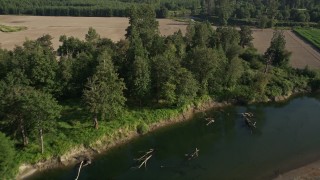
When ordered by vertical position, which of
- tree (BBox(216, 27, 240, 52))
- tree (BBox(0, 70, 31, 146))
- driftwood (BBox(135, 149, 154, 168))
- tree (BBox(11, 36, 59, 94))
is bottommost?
driftwood (BBox(135, 149, 154, 168))

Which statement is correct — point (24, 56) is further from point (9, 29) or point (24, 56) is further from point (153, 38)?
point (9, 29)

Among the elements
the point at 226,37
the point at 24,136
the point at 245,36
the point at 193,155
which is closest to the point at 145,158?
the point at 193,155

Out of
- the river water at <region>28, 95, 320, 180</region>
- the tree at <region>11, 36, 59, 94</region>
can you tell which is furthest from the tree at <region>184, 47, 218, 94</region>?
the tree at <region>11, 36, 59, 94</region>

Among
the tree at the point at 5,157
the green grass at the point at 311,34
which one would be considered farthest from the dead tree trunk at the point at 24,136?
the green grass at the point at 311,34

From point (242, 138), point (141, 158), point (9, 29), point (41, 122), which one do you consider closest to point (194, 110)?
point (242, 138)

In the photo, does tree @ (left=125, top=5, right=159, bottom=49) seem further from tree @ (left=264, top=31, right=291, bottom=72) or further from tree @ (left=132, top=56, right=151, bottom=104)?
tree @ (left=264, top=31, right=291, bottom=72)

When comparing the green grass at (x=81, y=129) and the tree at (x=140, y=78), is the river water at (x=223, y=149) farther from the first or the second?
the tree at (x=140, y=78)
